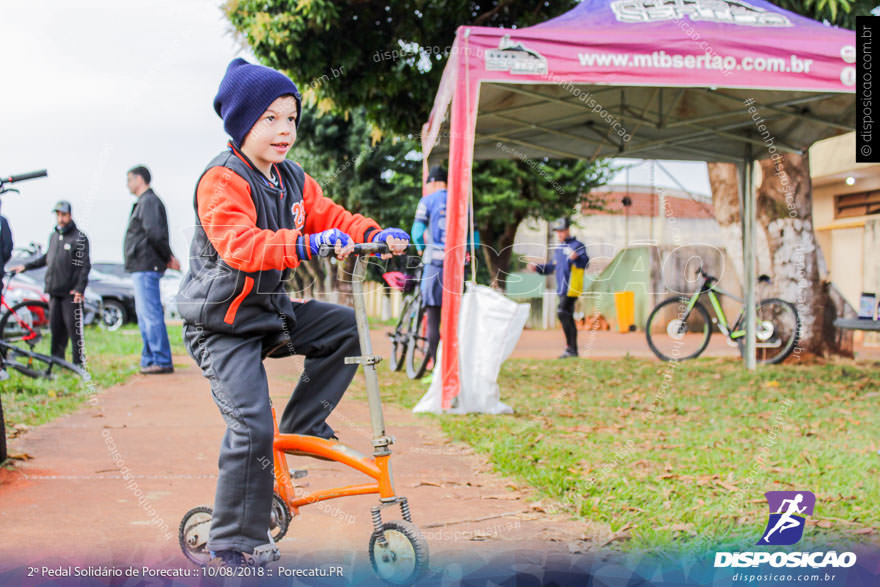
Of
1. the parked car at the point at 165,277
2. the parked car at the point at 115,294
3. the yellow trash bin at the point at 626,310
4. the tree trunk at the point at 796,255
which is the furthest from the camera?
the yellow trash bin at the point at 626,310

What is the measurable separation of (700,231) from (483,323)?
60.1 ft

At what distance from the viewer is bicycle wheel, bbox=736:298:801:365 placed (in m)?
9.59

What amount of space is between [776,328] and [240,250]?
866cm

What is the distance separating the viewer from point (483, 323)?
19.6ft

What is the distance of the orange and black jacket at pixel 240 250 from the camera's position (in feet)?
7.83

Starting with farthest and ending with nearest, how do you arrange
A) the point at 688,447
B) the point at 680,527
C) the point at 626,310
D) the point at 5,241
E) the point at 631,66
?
the point at 626,310 < the point at 5,241 < the point at 631,66 < the point at 688,447 < the point at 680,527

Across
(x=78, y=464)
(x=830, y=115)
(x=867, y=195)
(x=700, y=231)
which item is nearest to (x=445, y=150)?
(x=830, y=115)

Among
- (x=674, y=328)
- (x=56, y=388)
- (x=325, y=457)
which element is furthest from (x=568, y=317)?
(x=325, y=457)

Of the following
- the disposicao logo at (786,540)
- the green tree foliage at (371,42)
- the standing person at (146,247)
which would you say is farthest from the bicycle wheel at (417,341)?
the disposicao logo at (786,540)

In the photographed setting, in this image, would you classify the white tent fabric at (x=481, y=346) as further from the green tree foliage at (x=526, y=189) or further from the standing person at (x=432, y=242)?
the green tree foliage at (x=526, y=189)

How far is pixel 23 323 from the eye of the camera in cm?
888

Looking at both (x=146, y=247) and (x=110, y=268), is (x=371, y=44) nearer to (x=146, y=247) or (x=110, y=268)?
(x=146, y=247)

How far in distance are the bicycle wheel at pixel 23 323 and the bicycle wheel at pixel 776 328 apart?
8039 millimetres

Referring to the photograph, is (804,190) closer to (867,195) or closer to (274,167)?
(867,195)
